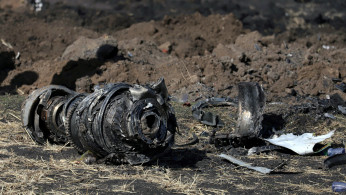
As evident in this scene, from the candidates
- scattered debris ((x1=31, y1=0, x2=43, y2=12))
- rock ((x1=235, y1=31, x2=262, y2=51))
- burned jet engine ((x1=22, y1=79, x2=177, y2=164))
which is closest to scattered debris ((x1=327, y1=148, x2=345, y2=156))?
burned jet engine ((x1=22, y1=79, x2=177, y2=164))

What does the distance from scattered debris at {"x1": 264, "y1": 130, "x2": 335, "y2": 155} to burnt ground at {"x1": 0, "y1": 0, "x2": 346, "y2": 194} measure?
0.09 m

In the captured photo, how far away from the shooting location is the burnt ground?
5.20 metres

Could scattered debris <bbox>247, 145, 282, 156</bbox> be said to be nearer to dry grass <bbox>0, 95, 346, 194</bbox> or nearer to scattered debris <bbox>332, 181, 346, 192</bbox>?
dry grass <bbox>0, 95, 346, 194</bbox>

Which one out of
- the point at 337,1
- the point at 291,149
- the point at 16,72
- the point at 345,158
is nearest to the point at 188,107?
the point at 291,149

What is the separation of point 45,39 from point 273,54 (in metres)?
6.15

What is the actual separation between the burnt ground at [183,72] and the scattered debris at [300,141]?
0.29ft

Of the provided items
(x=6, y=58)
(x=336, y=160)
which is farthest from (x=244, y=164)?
(x=6, y=58)

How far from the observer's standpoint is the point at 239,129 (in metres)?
6.95

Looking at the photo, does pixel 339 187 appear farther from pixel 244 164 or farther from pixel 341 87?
pixel 341 87

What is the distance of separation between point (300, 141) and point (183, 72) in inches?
159

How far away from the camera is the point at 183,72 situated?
10.5 metres

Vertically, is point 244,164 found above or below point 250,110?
below

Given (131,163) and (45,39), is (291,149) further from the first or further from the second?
(45,39)

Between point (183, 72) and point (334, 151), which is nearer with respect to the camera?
point (334, 151)
